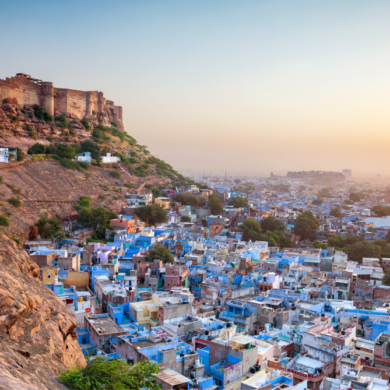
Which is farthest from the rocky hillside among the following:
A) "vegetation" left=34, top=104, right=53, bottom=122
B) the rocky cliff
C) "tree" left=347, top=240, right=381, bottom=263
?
"tree" left=347, top=240, right=381, bottom=263

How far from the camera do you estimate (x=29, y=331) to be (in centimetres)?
485

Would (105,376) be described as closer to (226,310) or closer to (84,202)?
(226,310)

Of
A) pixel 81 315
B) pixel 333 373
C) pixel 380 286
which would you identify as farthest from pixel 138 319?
pixel 380 286

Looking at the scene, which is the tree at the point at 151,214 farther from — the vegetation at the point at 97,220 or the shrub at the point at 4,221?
the shrub at the point at 4,221

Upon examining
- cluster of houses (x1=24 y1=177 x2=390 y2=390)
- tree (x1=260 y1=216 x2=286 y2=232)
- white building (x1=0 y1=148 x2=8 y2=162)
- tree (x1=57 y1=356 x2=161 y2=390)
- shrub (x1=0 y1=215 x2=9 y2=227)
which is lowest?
cluster of houses (x1=24 y1=177 x2=390 y2=390)

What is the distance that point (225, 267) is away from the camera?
15.8m

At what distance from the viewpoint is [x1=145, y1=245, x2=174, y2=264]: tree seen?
15.6 m

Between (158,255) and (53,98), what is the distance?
18908 millimetres

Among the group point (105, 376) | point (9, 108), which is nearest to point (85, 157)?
point (9, 108)

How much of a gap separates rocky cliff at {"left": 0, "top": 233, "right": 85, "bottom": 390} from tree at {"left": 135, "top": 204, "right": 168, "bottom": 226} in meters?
16.1

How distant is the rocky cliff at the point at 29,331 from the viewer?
13.3ft

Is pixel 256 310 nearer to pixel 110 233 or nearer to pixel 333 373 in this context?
pixel 333 373

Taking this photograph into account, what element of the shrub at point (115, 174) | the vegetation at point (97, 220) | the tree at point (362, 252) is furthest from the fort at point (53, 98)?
the tree at point (362, 252)

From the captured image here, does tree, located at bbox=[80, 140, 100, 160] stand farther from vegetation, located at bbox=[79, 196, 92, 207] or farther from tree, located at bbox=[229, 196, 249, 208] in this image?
tree, located at bbox=[229, 196, 249, 208]
